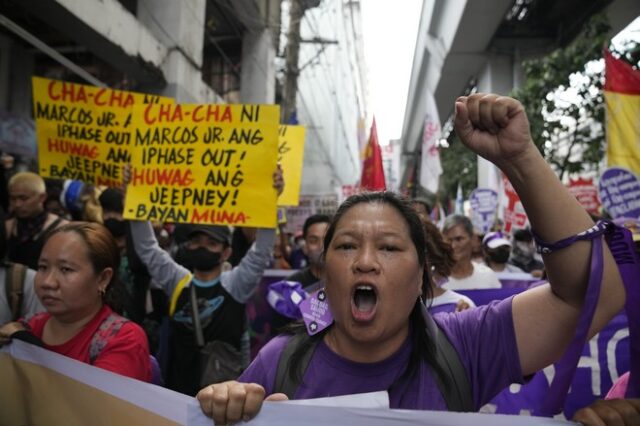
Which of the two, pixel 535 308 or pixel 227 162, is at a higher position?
pixel 227 162

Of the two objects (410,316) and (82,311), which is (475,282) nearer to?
(410,316)

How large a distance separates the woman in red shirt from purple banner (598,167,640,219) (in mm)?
4574

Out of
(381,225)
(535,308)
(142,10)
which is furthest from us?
(142,10)

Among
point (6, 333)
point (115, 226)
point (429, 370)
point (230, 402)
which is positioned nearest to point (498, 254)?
point (115, 226)

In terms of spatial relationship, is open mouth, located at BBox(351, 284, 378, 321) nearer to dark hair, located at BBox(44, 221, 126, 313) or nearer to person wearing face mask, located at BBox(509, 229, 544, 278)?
dark hair, located at BBox(44, 221, 126, 313)

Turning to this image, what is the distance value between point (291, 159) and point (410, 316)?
11.3 ft

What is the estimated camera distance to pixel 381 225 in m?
1.51

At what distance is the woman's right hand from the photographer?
1161mm

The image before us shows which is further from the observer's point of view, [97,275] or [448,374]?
[97,275]

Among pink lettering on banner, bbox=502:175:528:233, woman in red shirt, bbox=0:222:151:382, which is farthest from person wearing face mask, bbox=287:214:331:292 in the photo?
pink lettering on banner, bbox=502:175:528:233

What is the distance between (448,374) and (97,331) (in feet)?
4.41

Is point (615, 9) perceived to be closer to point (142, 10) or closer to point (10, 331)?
point (142, 10)

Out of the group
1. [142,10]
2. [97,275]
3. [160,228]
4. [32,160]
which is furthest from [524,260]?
[32,160]

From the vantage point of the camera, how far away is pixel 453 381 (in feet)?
4.60
